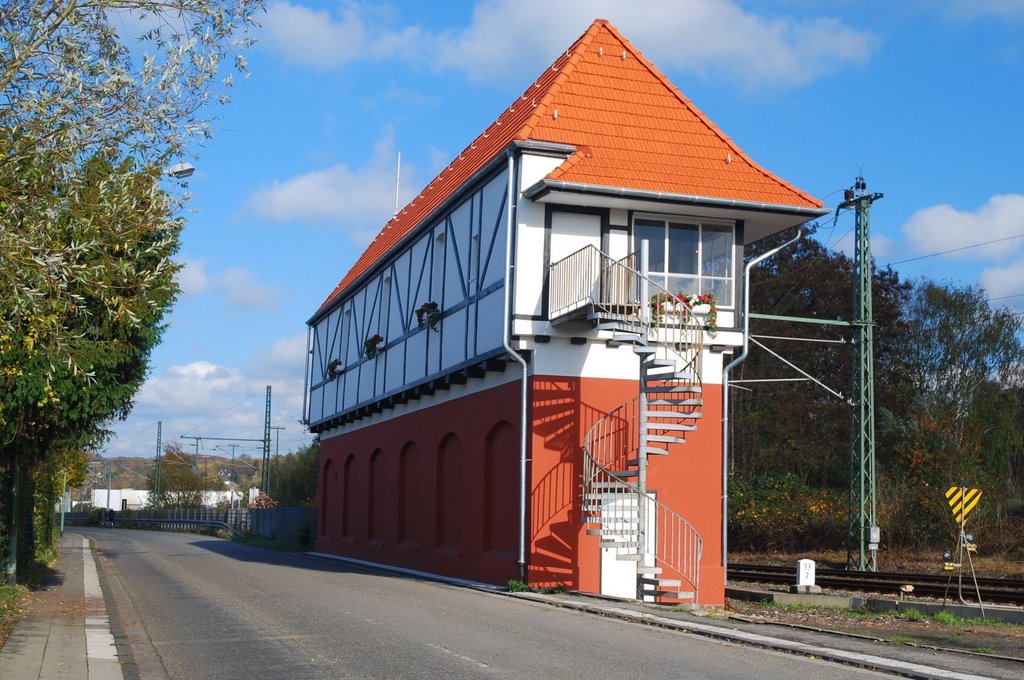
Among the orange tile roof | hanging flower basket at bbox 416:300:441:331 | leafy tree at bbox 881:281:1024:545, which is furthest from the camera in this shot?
leafy tree at bbox 881:281:1024:545

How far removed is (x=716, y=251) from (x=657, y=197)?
2.03 meters

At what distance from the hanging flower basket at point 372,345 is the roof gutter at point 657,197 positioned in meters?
10.6

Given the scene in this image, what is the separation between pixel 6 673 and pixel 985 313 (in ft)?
136

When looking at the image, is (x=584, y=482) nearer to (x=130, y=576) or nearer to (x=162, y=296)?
(x=162, y=296)

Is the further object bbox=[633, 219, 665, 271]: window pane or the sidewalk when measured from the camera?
bbox=[633, 219, 665, 271]: window pane

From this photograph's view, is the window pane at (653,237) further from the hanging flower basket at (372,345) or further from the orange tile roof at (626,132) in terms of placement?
the hanging flower basket at (372,345)

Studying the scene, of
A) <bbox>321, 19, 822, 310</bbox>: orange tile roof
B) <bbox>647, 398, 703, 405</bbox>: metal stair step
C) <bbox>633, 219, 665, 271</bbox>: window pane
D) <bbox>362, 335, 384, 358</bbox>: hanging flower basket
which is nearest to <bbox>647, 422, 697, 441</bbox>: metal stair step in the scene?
<bbox>647, 398, 703, 405</bbox>: metal stair step

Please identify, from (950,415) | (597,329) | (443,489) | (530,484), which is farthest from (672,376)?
(950,415)

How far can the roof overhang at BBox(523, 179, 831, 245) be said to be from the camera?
20.4m

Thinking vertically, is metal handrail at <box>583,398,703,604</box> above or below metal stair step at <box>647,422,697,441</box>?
below

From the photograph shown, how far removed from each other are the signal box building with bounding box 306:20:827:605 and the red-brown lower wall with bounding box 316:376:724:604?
40 millimetres

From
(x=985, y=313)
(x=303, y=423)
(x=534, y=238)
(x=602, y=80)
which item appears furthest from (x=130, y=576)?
(x=985, y=313)

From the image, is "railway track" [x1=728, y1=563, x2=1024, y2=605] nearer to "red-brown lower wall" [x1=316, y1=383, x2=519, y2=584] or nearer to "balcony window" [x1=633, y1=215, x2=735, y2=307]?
A: "balcony window" [x1=633, y1=215, x2=735, y2=307]

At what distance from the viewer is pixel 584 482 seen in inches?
782
